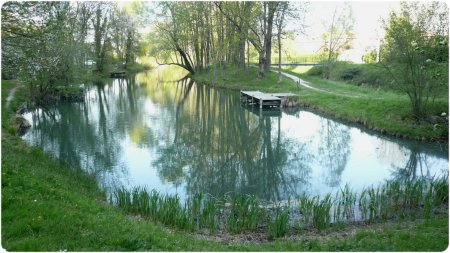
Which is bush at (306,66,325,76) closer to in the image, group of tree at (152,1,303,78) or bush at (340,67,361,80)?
bush at (340,67,361,80)

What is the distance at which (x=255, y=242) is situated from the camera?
9.09 metres

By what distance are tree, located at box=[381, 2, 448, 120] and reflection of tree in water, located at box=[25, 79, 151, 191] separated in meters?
15.5

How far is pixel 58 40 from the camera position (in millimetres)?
18031

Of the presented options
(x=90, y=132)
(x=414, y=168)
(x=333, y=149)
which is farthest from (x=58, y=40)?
(x=414, y=168)

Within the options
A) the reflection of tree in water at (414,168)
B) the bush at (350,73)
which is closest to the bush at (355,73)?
the bush at (350,73)

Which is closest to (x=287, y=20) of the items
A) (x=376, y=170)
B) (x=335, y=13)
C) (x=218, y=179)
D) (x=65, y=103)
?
(x=335, y=13)

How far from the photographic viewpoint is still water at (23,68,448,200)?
15.3 meters

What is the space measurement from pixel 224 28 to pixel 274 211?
46432 millimetres

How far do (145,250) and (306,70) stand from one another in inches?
1950

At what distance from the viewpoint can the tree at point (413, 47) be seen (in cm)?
2030

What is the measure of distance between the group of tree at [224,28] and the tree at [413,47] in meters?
18.6

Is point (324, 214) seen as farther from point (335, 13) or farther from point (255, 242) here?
point (335, 13)

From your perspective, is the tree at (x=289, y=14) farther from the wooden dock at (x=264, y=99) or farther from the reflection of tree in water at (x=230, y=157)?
the reflection of tree in water at (x=230, y=157)

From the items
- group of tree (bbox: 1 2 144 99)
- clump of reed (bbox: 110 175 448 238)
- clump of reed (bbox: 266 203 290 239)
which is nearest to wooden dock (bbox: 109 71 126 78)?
group of tree (bbox: 1 2 144 99)
